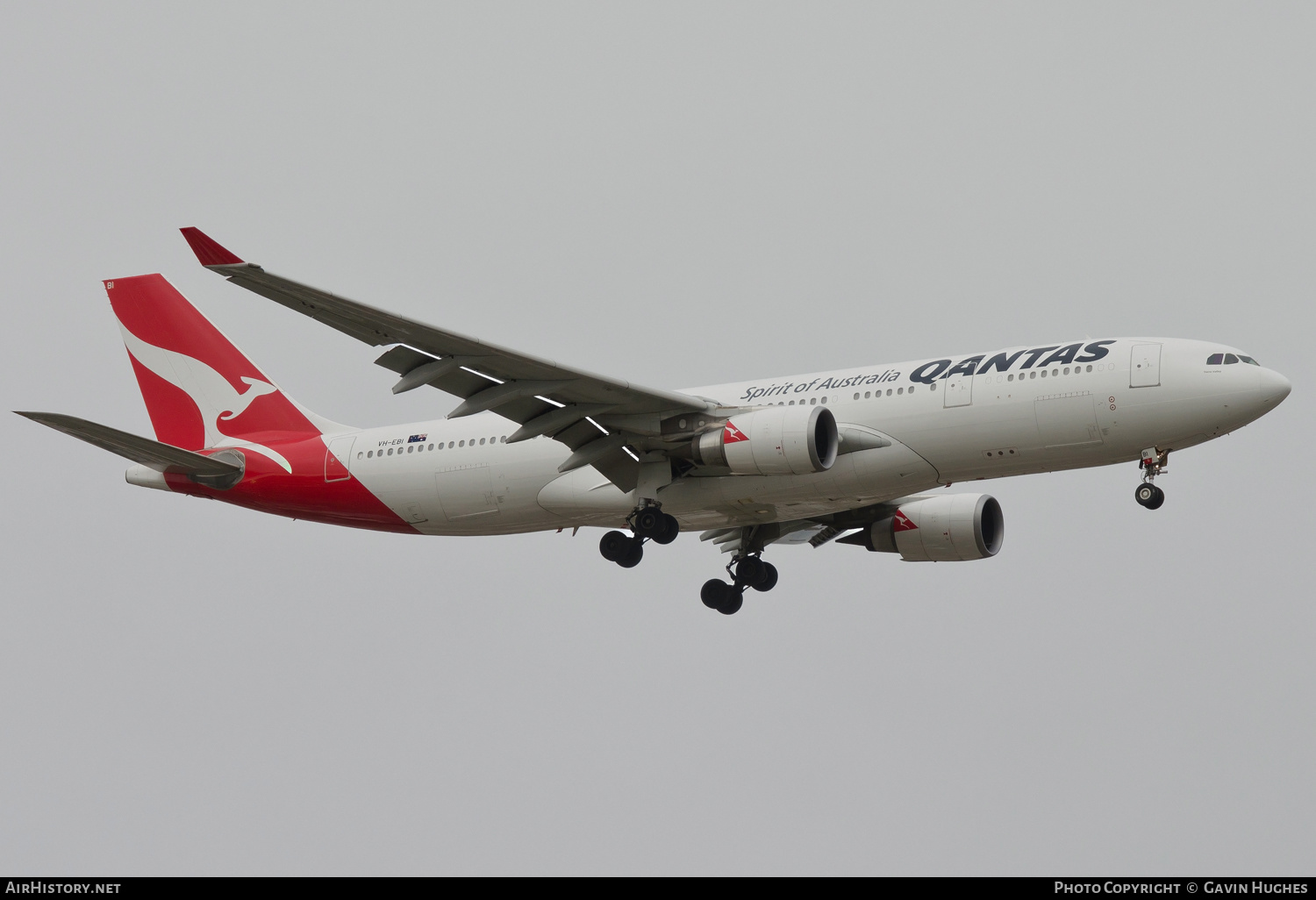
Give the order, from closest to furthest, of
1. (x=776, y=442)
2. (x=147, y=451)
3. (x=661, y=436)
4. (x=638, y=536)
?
(x=776, y=442) < (x=661, y=436) < (x=638, y=536) < (x=147, y=451)

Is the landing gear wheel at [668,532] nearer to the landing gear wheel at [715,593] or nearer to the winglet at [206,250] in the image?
the landing gear wheel at [715,593]

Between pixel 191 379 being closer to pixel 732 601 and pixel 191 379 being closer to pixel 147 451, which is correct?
pixel 147 451

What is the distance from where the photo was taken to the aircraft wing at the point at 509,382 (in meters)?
26.1

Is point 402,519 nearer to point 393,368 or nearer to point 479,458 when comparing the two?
point 479,458

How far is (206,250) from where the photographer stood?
944 inches

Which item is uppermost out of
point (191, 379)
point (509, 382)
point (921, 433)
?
point (191, 379)

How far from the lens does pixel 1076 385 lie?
29250mm

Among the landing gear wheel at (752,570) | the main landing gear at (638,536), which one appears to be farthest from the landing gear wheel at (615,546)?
the landing gear wheel at (752,570)

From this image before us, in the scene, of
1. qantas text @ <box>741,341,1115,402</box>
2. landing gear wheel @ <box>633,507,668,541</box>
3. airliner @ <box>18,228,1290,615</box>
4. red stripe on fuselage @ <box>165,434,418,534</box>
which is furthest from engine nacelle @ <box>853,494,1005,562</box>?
red stripe on fuselage @ <box>165,434,418,534</box>

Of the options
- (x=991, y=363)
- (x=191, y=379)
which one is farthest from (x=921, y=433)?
(x=191, y=379)

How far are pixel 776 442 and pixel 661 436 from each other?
2840mm

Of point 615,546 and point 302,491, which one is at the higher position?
point 302,491

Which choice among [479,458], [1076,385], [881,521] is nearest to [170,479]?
[479,458]

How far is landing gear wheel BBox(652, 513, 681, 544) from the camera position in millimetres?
31766
